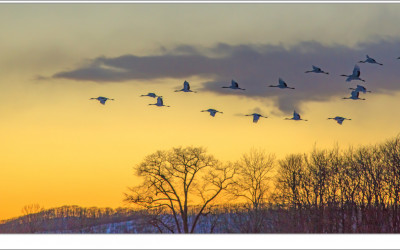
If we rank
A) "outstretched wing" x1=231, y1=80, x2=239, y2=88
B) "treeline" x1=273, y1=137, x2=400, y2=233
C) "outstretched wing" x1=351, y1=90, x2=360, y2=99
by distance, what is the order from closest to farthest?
1. "outstretched wing" x1=231, y1=80, x2=239, y2=88
2. "outstretched wing" x1=351, y1=90, x2=360, y2=99
3. "treeline" x1=273, y1=137, x2=400, y2=233

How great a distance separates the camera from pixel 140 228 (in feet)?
177

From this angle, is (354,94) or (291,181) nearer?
(354,94)

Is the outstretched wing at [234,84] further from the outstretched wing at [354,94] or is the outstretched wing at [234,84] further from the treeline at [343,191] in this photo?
the treeline at [343,191]

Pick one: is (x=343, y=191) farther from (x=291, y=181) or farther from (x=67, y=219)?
(x=67, y=219)

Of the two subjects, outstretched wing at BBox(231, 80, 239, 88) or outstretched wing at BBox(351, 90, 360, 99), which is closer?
outstretched wing at BBox(231, 80, 239, 88)

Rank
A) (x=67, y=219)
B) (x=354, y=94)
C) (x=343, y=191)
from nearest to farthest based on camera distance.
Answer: (x=354, y=94) → (x=343, y=191) → (x=67, y=219)

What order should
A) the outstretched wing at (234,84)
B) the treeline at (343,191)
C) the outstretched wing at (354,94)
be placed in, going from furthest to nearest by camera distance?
the treeline at (343,191) → the outstretched wing at (354,94) → the outstretched wing at (234,84)

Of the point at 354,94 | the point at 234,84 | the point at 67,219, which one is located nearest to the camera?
the point at 234,84

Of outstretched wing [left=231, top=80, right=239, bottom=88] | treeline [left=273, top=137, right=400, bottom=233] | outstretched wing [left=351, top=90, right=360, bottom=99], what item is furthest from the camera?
treeline [left=273, top=137, right=400, bottom=233]

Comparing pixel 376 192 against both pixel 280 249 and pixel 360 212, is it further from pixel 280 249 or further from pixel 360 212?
pixel 280 249

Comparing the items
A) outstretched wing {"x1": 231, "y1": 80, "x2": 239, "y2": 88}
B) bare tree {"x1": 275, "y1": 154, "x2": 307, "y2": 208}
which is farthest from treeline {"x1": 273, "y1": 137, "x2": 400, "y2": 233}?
outstretched wing {"x1": 231, "y1": 80, "x2": 239, "y2": 88}

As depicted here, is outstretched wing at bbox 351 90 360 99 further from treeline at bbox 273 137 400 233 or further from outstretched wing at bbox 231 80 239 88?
treeline at bbox 273 137 400 233

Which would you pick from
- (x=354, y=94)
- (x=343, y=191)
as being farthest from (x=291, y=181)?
(x=354, y=94)

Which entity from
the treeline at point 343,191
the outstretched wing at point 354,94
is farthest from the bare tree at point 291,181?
the outstretched wing at point 354,94
